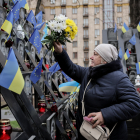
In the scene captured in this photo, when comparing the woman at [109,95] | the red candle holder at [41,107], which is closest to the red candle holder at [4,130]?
the woman at [109,95]

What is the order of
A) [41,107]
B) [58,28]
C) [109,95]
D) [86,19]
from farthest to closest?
[86,19] < [41,107] < [58,28] < [109,95]

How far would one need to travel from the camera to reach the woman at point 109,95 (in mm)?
1766

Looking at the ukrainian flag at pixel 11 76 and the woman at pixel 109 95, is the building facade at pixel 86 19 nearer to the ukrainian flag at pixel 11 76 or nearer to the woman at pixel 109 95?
the woman at pixel 109 95

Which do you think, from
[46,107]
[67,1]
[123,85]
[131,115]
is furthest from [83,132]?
[67,1]

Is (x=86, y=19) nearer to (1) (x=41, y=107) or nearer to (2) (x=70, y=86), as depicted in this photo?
(2) (x=70, y=86)

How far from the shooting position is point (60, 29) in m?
2.05

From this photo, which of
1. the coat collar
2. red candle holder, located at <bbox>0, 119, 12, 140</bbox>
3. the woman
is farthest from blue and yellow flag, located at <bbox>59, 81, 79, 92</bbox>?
red candle holder, located at <bbox>0, 119, 12, 140</bbox>

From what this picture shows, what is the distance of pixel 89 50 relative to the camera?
29.9m

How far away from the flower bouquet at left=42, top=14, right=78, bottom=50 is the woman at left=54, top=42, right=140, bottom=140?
410 mm

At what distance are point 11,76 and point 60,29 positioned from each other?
2.37 ft

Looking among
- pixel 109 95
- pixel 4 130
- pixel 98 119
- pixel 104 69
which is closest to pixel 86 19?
pixel 104 69

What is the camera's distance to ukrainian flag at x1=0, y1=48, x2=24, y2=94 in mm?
1782

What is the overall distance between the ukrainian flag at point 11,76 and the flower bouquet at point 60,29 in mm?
469

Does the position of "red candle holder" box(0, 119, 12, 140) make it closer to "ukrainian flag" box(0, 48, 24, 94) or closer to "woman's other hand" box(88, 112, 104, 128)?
"ukrainian flag" box(0, 48, 24, 94)
